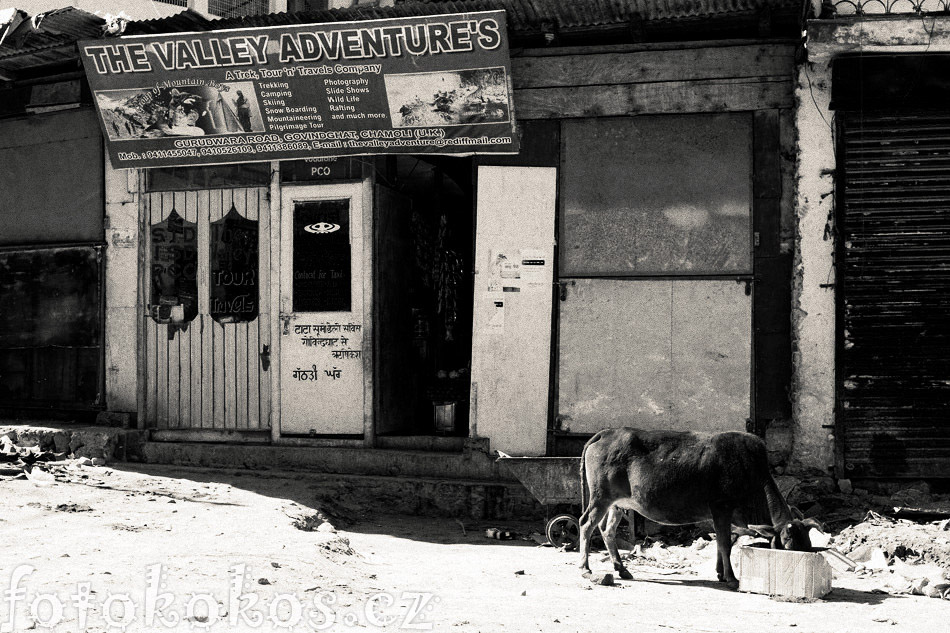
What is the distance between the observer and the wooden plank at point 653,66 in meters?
9.12

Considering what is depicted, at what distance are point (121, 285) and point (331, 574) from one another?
5736 millimetres

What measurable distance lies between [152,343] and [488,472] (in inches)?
155

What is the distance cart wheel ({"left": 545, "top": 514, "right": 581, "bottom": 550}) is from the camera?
8227mm

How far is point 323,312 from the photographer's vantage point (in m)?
10.2

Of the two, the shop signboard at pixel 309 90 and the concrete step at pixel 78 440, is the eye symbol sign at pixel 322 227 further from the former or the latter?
the concrete step at pixel 78 440

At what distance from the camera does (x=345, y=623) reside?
530cm

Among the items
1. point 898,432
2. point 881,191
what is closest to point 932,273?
point 881,191

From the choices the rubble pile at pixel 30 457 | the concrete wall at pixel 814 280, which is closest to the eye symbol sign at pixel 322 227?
the rubble pile at pixel 30 457

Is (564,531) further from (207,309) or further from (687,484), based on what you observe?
(207,309)

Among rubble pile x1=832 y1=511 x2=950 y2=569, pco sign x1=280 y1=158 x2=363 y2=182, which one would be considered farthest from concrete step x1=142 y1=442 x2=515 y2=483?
rubble pile x1=832 y1=511 x2=950 y2=569

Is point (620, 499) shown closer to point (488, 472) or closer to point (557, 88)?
point (488, 472)

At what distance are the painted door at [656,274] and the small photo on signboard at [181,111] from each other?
3.14 m

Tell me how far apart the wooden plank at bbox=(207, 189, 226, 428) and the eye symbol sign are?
105 centimetres

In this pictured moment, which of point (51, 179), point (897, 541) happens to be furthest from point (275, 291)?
point (897, 541)
